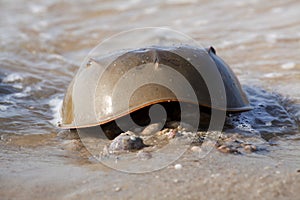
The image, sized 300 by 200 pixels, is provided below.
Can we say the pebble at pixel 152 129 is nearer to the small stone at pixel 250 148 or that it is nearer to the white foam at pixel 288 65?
the small stone at pixel 250 148

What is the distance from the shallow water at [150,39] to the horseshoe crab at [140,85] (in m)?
0.30

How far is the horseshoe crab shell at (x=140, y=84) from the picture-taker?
7.95ft

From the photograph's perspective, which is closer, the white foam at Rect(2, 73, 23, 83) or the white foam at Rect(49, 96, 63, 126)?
the white foam at Rect(49, 96, 63, 126)

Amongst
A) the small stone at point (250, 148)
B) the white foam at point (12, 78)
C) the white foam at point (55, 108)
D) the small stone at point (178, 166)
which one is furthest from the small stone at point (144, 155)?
the white foam at point (12, 78)

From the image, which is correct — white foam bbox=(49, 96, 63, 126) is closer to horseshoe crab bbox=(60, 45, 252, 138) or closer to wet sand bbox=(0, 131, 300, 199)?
horseshoe crab bbox=(60, 45, 252, 138)

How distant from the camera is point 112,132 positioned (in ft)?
8.52

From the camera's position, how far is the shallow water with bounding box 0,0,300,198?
2.95 metres

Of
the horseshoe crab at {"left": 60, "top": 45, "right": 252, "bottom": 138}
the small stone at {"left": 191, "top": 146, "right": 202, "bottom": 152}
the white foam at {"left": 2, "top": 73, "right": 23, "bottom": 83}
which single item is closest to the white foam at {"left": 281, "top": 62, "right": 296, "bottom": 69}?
the horseshoe crab at {"left": 60, "top": 45, "right": 252, "bottom": 138}

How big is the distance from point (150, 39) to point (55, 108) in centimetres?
260

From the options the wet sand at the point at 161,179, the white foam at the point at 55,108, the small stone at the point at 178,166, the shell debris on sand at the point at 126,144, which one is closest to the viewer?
the wet sand at the point at 161,179

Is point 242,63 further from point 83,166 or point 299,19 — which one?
point 83,166

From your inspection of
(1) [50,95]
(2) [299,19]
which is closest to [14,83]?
→ (1) [50,95]

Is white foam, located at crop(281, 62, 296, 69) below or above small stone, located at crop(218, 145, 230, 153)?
above

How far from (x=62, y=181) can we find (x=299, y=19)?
4.74 meters
